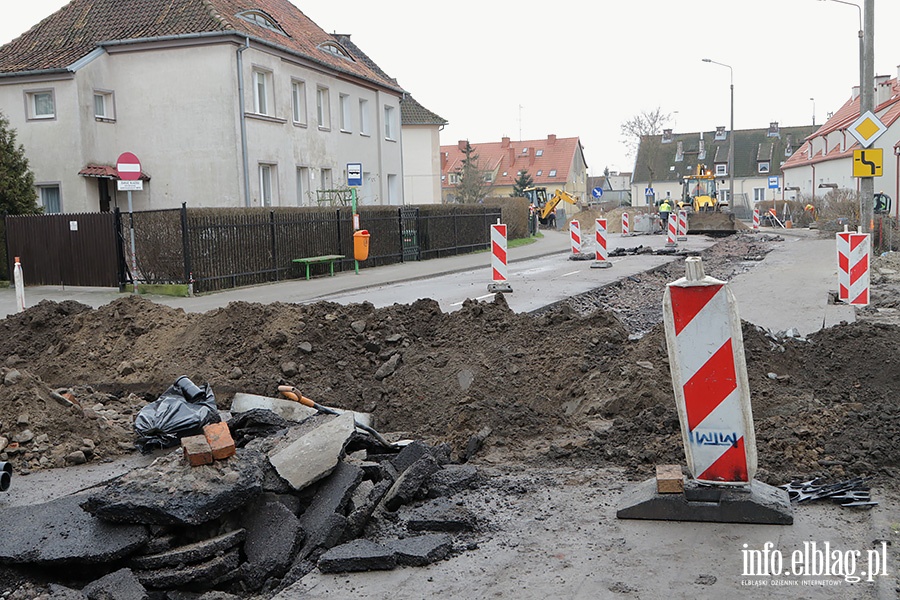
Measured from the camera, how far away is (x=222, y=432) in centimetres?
539

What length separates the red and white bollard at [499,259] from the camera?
58.1ft

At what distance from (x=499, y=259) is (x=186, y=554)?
14.0m

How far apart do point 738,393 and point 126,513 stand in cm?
348

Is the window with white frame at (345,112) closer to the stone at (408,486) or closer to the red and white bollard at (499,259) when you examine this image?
the red and white bollard at (499,259)

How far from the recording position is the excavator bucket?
47231mm

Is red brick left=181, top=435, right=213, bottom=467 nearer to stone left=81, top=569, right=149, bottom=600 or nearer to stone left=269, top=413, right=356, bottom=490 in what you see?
stone left=269, top=413, right=356, bottom=490

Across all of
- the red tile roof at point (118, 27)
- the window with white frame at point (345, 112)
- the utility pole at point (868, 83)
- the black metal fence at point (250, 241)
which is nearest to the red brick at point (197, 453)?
the black metal fence at point (250, 241)

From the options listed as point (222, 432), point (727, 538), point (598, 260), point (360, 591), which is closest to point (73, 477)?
point (222, 432)

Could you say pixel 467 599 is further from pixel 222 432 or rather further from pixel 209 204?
pixel 209 204

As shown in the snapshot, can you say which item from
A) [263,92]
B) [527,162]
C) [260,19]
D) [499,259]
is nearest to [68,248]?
[499,259]

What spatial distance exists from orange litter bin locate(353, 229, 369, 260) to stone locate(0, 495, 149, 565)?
2008cm

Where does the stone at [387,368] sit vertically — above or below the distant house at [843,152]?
below

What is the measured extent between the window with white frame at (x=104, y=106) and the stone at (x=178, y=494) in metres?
26.7

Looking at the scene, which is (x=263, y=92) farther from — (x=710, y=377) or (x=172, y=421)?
(x=710, y=377)
